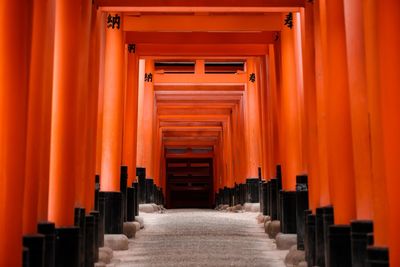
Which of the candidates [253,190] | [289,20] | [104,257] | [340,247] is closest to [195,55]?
[289,20]

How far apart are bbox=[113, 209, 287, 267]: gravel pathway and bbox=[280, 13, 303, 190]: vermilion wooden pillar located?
4.25 ft

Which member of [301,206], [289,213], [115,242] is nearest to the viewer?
[301,206]

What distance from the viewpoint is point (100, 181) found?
9484 mm

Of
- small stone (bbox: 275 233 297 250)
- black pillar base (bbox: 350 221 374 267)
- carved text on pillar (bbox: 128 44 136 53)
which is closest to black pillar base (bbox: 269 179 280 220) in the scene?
small stone (bbox: 275 233 297 250)

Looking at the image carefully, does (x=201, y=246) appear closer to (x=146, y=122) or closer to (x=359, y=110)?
(x=359, y=110)

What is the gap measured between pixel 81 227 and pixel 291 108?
4.25m

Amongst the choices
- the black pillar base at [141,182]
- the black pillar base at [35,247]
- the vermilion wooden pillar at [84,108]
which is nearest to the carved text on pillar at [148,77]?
the black pillar base at [141,182]

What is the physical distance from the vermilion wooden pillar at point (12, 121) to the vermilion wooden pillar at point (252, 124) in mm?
12826

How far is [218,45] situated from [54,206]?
712 cm

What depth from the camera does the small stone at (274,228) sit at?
408 inches

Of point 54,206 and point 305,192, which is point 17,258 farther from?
point 305,192

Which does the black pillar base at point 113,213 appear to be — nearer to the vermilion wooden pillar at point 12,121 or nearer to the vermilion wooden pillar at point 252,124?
the vermilion wooden pillar at point 12,121

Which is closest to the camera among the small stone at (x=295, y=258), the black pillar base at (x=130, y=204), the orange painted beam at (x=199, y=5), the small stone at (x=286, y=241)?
the small stone at (x=295, y=258)

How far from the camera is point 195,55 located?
1262cm
